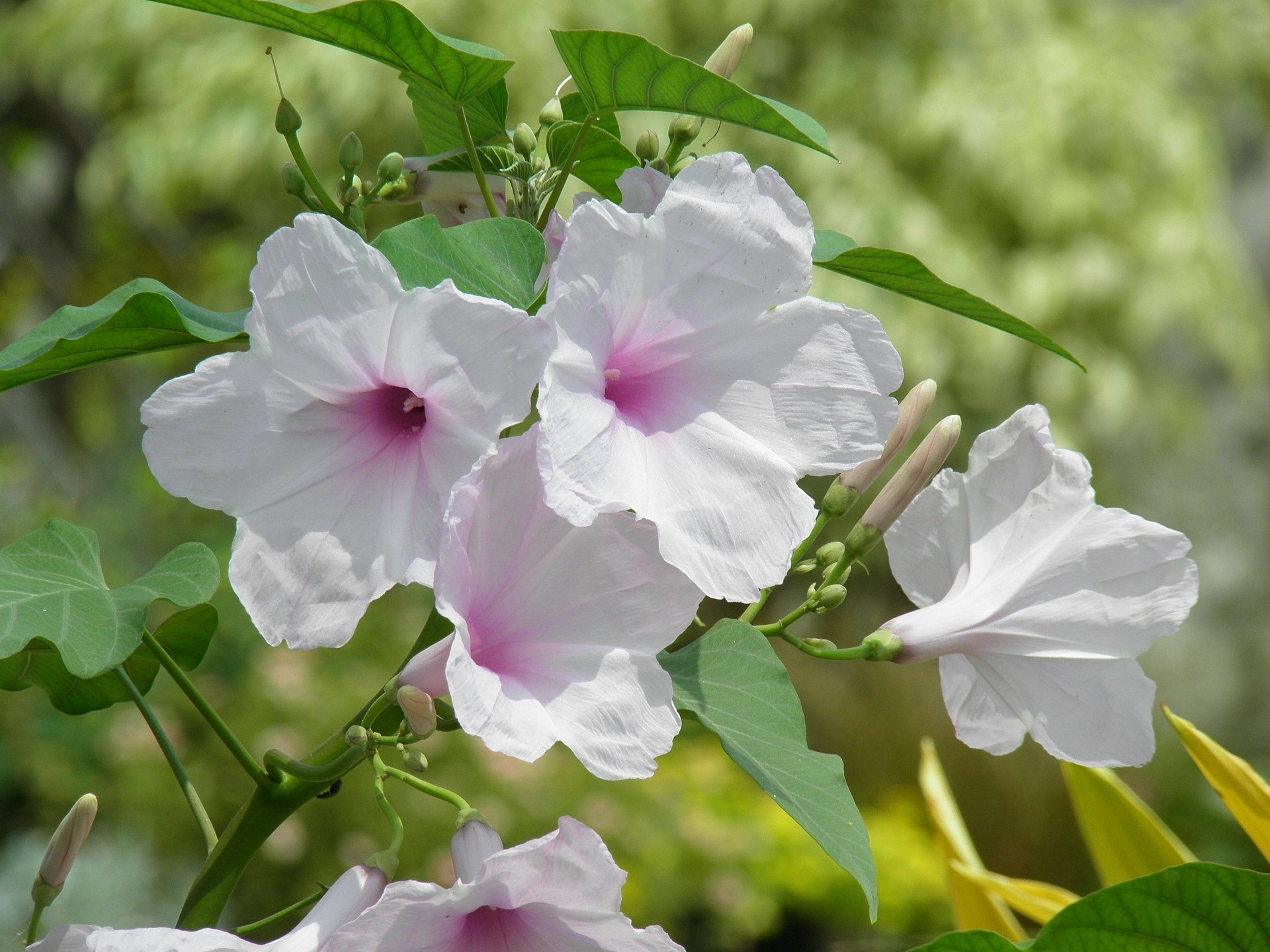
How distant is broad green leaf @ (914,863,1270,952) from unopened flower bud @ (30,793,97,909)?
505mm

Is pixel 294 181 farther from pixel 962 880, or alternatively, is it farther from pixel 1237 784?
pixel 962 880

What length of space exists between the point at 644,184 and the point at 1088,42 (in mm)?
6195

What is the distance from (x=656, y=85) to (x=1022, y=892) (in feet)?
3.22

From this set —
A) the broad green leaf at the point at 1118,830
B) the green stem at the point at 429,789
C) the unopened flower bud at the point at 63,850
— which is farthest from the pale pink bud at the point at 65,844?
the broad green leaf at the point at 1118,830

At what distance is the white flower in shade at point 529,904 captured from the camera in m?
0.44

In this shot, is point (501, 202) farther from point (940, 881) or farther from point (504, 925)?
point (940, 881)

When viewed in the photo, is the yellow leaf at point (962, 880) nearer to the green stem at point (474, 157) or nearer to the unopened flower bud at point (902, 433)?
the unopened flower bud at point (902, 433)

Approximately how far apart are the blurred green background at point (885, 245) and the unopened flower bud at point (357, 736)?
3.14 m

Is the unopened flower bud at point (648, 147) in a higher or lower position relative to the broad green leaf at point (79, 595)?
higher

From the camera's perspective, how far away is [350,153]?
26.3 inches

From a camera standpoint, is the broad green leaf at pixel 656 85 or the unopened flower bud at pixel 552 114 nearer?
the broad green leaf at pixel 656 85

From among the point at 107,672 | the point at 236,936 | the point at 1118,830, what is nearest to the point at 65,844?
the point at 107,672

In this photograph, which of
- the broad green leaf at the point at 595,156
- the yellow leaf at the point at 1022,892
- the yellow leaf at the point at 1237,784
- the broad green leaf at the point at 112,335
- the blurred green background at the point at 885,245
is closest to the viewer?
the broad green leaf at the point at 112,335

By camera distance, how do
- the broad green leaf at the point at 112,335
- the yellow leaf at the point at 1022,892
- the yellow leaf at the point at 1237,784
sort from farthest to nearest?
the yellow leaf at the point at 1022,892
the yellow leaf at the point at 1237,784
the broad green leaf at the point at 112,335
